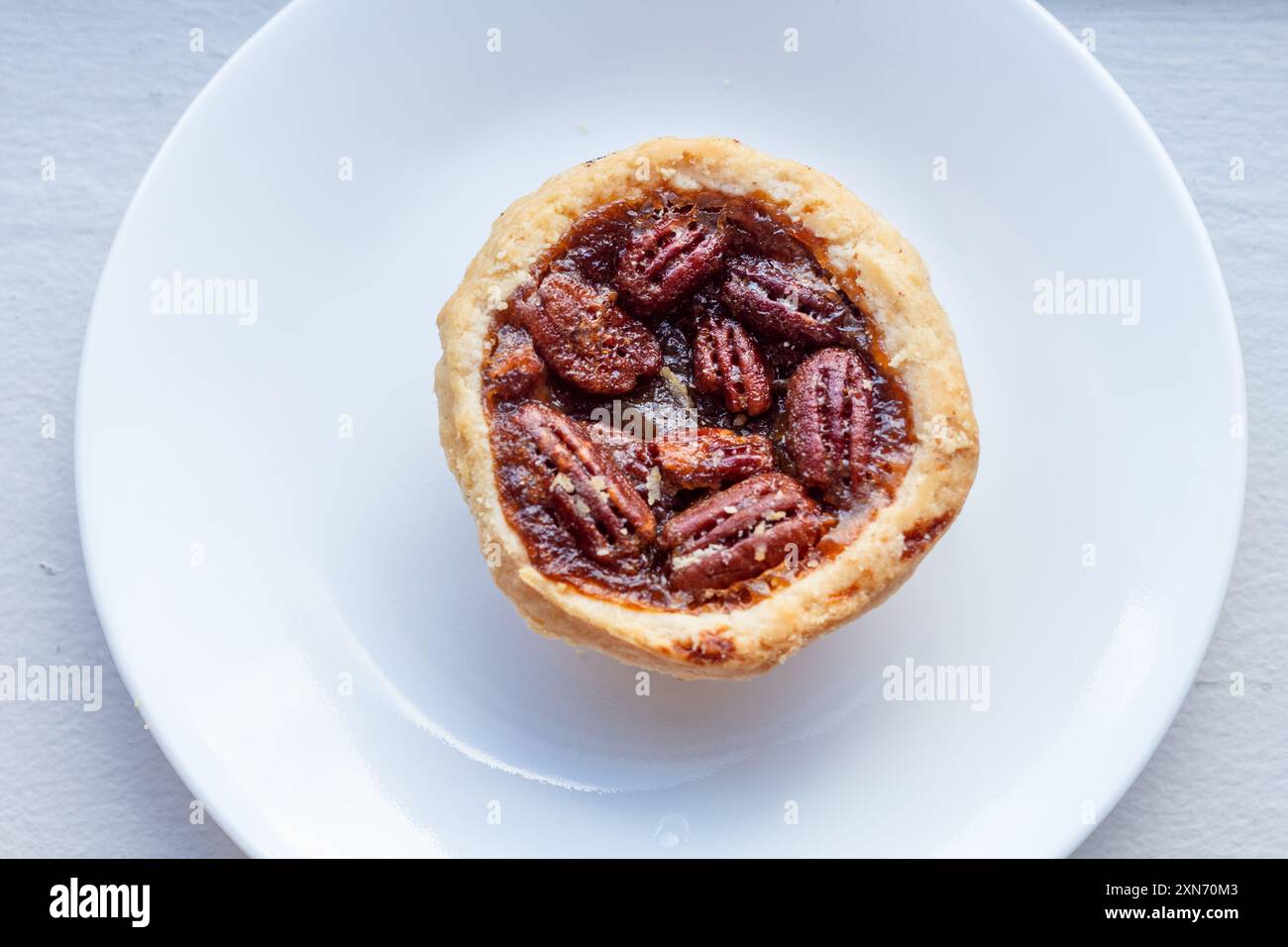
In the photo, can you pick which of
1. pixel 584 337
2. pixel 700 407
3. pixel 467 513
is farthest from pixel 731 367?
pixel 467 513

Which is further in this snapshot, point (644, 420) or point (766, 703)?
point (766, 703)

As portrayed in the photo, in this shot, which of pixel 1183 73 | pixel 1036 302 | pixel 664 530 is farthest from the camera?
pixel 1183 73

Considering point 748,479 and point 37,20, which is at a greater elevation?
point 37,20

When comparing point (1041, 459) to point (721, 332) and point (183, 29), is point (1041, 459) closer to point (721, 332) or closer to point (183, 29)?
point (721, 332)

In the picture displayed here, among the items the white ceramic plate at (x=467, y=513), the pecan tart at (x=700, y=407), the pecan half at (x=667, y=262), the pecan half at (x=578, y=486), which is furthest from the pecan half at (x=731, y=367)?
the white ceramic plate at (x=467, y=513)

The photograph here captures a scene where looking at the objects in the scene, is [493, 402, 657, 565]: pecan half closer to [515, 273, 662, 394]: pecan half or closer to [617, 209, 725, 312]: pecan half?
[515, 273, 662, 394]: pecan half
